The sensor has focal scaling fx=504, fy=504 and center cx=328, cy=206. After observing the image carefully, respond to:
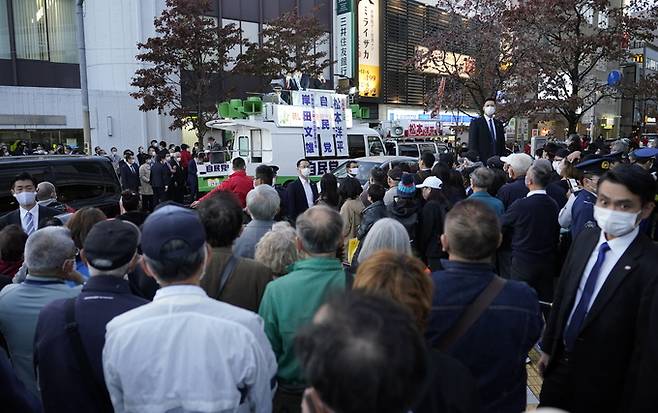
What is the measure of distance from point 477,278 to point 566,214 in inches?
141

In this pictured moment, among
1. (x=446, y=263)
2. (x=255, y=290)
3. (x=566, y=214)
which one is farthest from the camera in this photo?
(x=566, y=214)

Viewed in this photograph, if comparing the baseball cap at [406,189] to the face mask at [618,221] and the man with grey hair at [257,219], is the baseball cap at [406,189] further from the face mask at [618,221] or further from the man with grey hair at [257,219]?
the face mask at [618,221]

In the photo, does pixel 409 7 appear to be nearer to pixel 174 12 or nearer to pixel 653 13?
pixel 174 12

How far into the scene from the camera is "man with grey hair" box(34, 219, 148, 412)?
7.55ft

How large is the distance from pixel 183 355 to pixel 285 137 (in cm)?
1203

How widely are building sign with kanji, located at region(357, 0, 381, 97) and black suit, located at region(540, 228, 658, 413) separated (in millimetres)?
30436

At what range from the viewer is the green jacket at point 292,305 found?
260 cm

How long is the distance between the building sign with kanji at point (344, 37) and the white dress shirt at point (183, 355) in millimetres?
29328

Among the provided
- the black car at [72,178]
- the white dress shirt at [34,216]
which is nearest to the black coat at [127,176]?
the black car at [72,178]

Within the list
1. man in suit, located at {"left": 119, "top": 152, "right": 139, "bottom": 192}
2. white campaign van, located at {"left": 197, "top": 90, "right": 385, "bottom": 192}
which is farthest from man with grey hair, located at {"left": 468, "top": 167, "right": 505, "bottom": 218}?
man in suit, located at {"left": 119, "top": 152, "right": 139, "bottom": 192}

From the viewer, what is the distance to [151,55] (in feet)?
62.8

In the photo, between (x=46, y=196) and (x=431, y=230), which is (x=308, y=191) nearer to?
(x=431, y=230)

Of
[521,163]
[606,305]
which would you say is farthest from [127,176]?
[606,305]

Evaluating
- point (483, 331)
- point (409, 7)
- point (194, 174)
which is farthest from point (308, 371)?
point (409, 7)
